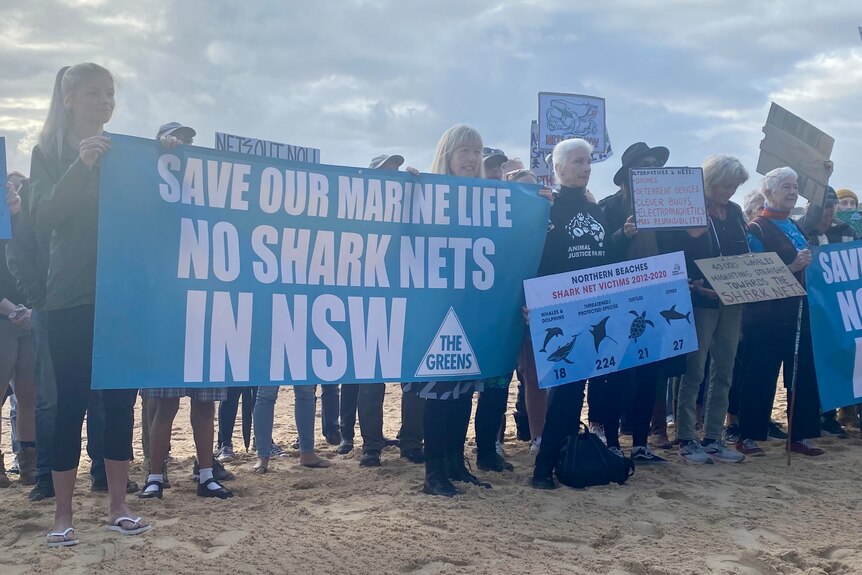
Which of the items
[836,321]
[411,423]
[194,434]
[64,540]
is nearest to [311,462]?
[411,423]

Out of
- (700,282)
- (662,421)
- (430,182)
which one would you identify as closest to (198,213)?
(430,182)

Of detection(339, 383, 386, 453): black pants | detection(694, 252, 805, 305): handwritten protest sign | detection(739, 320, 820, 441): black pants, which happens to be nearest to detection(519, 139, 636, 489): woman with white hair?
detection(694, 252, 805, 305): handwritten protest sign

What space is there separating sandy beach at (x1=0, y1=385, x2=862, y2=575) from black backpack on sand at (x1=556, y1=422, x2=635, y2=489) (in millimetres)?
72

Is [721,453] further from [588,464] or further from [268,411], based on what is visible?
[268,411]

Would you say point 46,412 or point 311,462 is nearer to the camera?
point 46,412

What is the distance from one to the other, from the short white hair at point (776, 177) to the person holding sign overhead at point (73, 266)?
464cm

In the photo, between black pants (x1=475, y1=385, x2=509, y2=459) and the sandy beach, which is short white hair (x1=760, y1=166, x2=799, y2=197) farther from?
black pants (x1=475, y1=385, x2=509, y2=459)

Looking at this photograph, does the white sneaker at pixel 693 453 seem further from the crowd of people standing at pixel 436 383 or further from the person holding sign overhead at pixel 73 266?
the person holding sign overhead at pixel 73 266

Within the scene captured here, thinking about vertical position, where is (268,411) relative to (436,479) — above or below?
above

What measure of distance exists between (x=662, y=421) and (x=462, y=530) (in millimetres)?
2862

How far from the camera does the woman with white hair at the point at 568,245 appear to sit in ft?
16.3

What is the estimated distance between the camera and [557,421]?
498cm

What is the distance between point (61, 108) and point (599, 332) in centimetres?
319

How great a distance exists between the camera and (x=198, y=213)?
4238 mm
